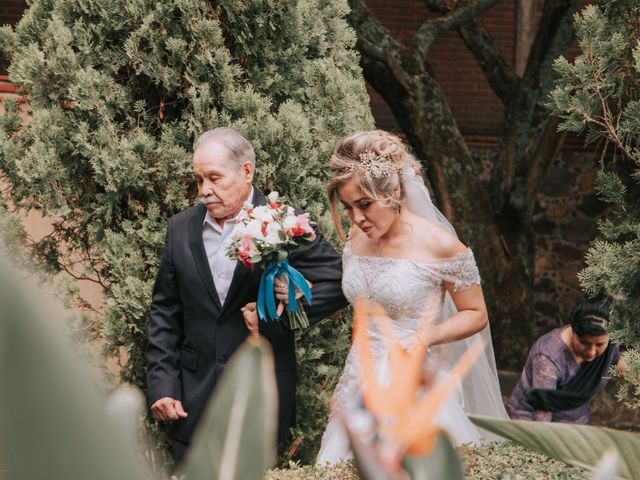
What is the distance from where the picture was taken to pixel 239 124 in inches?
187

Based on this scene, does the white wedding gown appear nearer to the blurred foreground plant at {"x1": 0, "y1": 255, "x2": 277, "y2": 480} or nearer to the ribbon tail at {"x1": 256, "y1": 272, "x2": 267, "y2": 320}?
the ribbon tail at {"x1": 256, "y1": 272, "x2": 267, "y2": 320}

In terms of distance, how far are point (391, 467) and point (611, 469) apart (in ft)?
0.43

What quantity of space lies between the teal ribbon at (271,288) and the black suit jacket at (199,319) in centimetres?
13

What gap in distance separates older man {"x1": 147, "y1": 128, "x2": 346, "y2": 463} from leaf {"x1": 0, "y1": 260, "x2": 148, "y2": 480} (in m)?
3.81

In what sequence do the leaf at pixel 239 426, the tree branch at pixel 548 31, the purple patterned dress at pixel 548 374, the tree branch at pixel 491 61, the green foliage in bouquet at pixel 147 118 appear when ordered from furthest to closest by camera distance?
the tree branch at pixel 491 61
the tree branch at pixel 548 31
the purple patterned dress at pixel 548 374
the green foliage in bouquet at pixel 147 118
the leaf at pixel 239 426

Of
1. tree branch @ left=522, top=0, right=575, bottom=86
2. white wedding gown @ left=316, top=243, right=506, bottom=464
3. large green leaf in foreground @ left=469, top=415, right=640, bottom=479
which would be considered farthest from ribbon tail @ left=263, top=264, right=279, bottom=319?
tree branch @ left=522, top=0, right=575, bottom=86

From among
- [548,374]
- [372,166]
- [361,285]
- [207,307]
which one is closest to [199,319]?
[207,307]

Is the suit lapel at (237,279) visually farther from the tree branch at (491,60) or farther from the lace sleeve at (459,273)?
the tree branch at (491,60)

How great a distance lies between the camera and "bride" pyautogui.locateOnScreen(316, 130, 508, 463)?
3.99m

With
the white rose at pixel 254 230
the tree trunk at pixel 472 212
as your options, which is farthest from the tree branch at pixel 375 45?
the white rose at pixel 254 230

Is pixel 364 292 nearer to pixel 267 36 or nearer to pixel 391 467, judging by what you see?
pixel 267 36

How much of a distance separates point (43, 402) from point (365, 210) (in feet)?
11.9

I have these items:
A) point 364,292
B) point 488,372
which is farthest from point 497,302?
point 364,292

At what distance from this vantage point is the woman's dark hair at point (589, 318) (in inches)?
221
